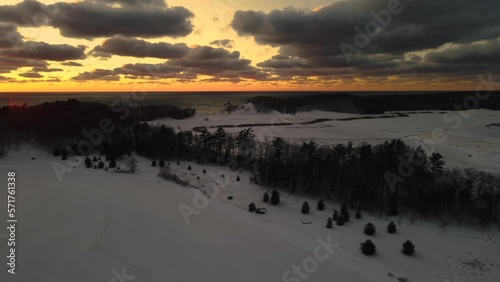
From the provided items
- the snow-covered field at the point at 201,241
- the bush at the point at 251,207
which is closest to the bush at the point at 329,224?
the snow-covered field at the point at 201,241

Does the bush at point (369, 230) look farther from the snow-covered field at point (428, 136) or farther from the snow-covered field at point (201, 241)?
the snow-covered field at point (428, 136)

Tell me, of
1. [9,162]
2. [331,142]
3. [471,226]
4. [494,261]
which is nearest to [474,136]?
[331,142]

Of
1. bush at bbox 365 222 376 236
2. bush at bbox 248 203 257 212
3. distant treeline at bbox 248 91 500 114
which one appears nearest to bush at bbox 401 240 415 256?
bush at bbox 365 222 376 236

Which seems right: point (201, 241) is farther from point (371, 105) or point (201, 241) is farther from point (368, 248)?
point (371, 105)

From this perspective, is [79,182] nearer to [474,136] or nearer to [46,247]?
[46,247]

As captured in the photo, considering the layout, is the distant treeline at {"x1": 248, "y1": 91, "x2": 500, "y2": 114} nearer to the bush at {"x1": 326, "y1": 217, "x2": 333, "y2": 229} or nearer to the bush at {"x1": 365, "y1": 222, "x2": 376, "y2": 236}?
the bush at {"x1": 326, "y1": 217, "x2": 333, "y2": 229}
